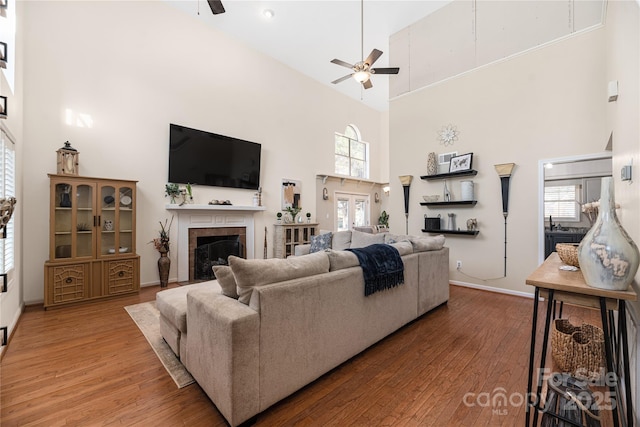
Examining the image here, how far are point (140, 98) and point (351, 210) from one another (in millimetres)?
5637

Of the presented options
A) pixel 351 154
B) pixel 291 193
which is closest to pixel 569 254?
pixel 291 193

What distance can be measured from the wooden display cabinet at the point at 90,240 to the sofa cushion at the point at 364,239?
3213 mm

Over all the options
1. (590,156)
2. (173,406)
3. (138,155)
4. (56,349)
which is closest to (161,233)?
(138,155)

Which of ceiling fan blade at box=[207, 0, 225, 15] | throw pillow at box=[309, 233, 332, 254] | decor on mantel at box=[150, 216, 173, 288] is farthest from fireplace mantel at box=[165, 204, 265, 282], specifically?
ceiling fan blade at box=[207, 0, 225, 15]

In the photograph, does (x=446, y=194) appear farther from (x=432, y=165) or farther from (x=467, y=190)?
(x=432, y=165)

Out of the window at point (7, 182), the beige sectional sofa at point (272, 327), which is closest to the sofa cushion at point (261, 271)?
the beige sectional sofa at point (272, 327)

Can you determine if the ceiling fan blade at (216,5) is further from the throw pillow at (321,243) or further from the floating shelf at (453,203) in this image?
the floating shelf at (453,203)

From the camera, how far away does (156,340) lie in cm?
253

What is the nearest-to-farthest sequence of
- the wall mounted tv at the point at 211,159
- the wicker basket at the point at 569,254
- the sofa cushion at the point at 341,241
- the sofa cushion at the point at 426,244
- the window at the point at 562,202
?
the wicker basket at the point at 569,254 < the sofa cushion at the point at 426,244 < the window at the point at 562,202 < the sofa cushion at the point at 341,241 < the wall mounted tv at the point at 211,159

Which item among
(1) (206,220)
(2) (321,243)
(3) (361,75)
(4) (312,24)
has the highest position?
(4) (312,24)

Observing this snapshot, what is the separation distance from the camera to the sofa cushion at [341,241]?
14.0ft

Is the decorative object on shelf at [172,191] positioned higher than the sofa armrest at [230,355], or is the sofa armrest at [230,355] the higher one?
the decorative object on shelf at [172,191]

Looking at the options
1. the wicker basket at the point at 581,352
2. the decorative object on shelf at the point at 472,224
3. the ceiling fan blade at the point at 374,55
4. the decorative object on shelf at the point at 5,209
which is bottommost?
the wicker basket at the point at 581,352

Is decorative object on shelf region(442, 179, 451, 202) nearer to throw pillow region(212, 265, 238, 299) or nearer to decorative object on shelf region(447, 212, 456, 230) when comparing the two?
decorative object on shelf region(447, 212, 456, 230)
